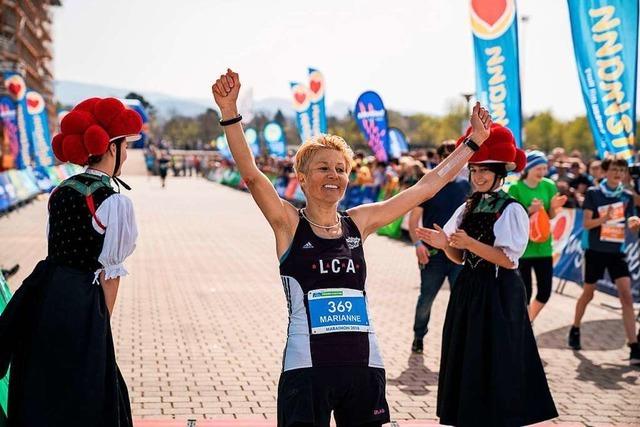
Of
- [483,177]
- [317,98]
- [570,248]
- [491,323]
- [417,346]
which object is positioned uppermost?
[317,98]

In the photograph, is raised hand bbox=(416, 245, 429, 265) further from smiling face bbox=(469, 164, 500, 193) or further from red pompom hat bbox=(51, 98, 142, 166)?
red pompom hat bbox=(51, 98, 142, 166)

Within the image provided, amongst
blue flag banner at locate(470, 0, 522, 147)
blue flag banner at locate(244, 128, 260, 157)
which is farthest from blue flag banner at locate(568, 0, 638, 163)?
blue flag banner at locate(244, 128, 260, 157)

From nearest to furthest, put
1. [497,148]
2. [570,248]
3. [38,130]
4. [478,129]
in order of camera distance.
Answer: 1. [478,129]
2. [497,148]
3. [570,248]
4. [38,130]

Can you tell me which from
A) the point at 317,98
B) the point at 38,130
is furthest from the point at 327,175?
the point at 38,130

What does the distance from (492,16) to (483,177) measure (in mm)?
6227

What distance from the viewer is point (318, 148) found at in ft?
11.4

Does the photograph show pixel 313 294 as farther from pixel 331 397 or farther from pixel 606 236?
pixel 606 236

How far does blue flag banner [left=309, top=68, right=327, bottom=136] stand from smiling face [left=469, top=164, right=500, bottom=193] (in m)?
21.4

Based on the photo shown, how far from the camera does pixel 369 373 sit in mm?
3346

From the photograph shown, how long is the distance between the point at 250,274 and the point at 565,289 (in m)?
4.64

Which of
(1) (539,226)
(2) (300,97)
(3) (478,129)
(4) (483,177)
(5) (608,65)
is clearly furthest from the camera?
(2) (300,97)

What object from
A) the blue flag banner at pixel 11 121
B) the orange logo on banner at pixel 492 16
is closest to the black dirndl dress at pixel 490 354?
the orange logo on banner at pixel 492 16

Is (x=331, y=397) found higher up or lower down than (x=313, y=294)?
lower down

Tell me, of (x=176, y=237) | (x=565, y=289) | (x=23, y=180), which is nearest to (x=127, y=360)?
(x=565, y=289)
